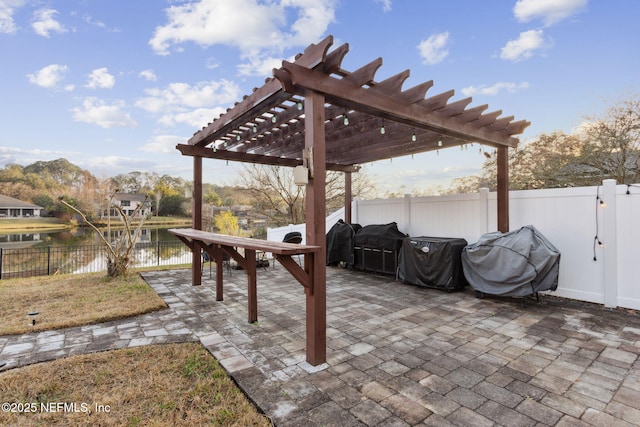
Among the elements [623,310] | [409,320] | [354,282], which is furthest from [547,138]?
[409,320]

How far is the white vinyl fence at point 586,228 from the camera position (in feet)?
12.5

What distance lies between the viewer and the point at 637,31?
20.2 feet

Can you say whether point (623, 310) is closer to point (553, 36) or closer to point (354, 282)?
point (354, 282)

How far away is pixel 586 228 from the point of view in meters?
4.17

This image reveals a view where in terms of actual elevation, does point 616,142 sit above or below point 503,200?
above

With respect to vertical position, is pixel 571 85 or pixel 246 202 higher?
pixel 571 85

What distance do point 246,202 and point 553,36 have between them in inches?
532

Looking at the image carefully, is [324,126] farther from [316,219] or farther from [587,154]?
[587,154]

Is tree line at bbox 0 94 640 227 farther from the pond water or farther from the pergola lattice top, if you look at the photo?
the pond water

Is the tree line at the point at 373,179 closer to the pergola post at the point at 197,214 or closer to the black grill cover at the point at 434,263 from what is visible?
the pergola post at the point at 197,214

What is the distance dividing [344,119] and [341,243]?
363cm

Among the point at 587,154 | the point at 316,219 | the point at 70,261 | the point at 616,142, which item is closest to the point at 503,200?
the point at 316,219

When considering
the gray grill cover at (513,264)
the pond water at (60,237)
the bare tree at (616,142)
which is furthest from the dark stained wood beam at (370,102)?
the pond water at (60,237)

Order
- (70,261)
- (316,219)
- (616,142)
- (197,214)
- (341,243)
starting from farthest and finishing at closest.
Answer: (70,261) < (616,142) < (341,243) < (197,214) < (316,219)
